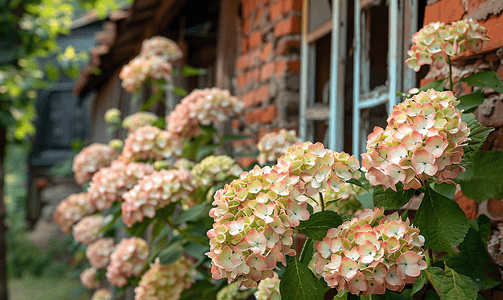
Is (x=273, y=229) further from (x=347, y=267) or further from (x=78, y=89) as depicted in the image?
(x=78, y=89)

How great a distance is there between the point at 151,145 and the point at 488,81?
132 cm

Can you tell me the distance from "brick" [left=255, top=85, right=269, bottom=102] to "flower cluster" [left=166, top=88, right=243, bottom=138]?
1.66 ft

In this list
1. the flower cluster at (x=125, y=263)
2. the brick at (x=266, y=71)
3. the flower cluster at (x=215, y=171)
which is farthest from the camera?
the brick at (x=266, y=71)

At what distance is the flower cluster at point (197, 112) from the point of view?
1.87 m

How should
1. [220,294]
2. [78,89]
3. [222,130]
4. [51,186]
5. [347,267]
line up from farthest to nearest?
1. [51,186]
2. [78,89]
3. [222,130]
4. [220,294]
5. [347,267]

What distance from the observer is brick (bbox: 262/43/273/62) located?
2.41 metres

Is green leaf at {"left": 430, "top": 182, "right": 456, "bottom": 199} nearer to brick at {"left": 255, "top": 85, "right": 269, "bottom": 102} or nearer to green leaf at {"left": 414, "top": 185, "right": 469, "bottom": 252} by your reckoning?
green leaf at {"left": 414, "top": 185, "right": 469, "bottom": 252}

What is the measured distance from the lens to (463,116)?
0.95 m

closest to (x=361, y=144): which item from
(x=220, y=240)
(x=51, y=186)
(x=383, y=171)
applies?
(x=383, y=171)

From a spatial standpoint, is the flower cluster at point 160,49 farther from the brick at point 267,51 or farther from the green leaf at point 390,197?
the green leaf at point 390,197

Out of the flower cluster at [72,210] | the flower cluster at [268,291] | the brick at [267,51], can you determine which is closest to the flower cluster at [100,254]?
the flower cluster at [72,210]

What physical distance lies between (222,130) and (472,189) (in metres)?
1.95

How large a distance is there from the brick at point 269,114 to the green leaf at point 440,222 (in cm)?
146

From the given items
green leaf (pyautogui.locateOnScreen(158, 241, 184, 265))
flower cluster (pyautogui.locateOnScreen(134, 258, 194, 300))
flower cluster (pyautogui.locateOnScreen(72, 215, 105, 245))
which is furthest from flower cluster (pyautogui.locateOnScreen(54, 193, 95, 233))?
green leaf (pyautogui.locateOnScreen(158, 241, 184, 265))
